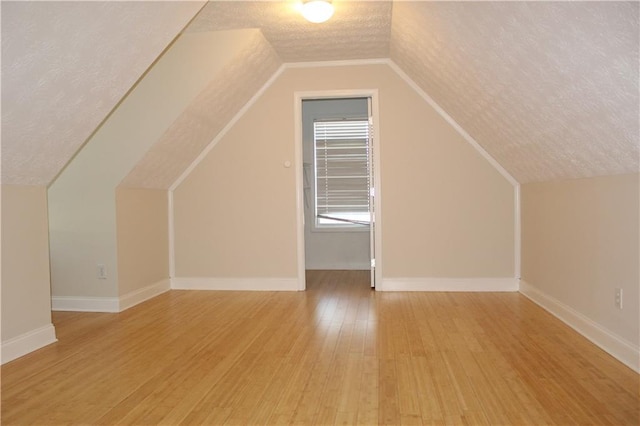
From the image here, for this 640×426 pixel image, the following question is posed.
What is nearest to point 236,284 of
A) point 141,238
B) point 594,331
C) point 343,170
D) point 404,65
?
point 141,238

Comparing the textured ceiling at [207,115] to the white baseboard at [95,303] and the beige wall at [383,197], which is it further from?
the white baseboard at [95,303]

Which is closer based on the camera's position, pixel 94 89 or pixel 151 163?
pixel 94 89

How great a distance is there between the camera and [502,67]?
9.80ft

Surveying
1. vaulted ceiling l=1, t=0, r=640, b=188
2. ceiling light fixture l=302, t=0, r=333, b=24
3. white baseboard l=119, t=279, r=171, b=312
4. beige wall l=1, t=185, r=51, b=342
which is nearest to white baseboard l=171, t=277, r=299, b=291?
white baseboard l=119, t=279, r=171, b=312

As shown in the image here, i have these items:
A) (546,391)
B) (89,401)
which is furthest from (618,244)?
(89,401)

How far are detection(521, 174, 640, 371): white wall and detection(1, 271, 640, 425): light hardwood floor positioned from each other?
0.15m

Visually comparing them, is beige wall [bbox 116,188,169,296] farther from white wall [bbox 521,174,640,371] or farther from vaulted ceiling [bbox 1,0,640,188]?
white wall [bbox 521,174,640,371]

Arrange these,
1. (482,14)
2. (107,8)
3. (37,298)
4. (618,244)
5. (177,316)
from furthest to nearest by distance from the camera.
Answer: (177,316)
(37,298)
(618,244)
(482,14)
(107,8)

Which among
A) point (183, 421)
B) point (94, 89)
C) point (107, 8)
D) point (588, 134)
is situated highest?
point (107, 8)

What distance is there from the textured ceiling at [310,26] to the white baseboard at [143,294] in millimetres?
2495

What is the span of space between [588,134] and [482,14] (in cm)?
91

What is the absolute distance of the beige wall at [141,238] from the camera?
4.38 metres

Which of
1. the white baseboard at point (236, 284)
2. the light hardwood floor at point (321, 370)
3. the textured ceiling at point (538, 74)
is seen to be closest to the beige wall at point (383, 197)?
the white baseboard at point (236, 284)

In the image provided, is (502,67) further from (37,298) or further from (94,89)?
(37,298)
